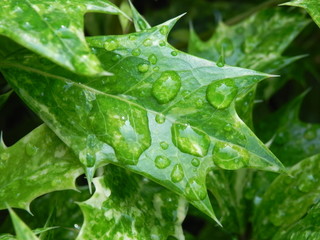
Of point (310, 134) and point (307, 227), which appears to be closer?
point (307, 227)

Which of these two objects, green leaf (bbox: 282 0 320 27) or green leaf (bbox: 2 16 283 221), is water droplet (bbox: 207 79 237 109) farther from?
green leaf (bbox: 282 0 320 27)

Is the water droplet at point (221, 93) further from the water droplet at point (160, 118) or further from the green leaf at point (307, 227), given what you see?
the green leaf at point (307, 227)

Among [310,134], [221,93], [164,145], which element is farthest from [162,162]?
[310,134]

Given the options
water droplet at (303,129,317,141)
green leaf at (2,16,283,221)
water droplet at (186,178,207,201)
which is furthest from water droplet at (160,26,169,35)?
water droplet at (303,129,317,141)

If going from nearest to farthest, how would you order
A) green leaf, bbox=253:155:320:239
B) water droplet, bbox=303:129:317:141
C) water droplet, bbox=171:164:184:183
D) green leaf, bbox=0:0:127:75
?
green leaf, bbox=0:0:127:75, water droplet, bbox=171:164:184:183, green leaf, bbox=253:155:320:239, water droplet, bbox=303:129:317:141

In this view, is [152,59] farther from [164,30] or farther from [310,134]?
[310,134]
